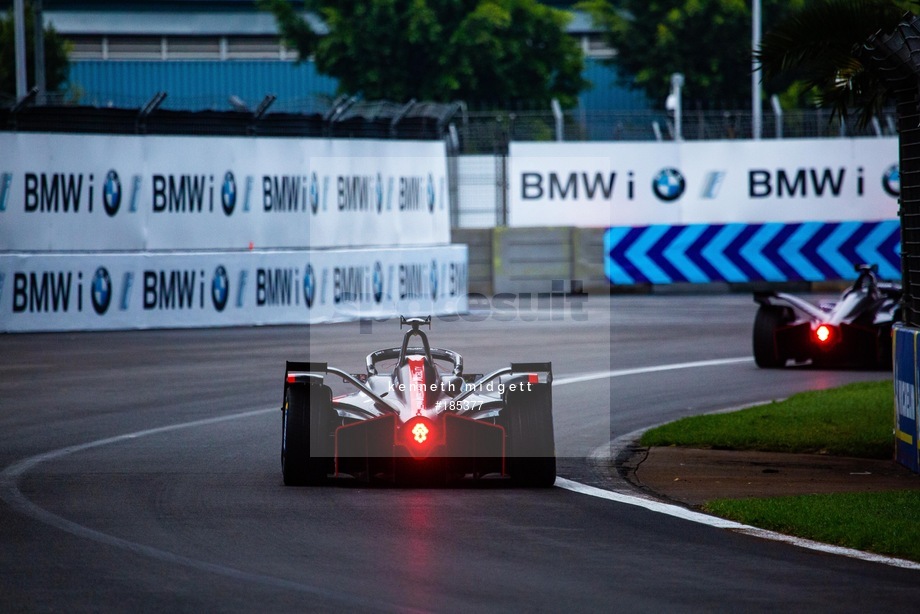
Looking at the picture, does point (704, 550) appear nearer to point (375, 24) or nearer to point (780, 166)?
point (780, 166)

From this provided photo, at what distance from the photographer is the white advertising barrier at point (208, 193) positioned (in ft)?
74.5

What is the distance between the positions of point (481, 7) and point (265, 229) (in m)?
26.1

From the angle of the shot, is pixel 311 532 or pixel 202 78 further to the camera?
pixel 202 78

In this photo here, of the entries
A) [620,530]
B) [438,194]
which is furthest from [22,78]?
[620,530]

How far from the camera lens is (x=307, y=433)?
30.8ft

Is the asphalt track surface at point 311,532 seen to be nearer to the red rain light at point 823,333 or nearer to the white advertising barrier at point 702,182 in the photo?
the red rain light at point 823,333

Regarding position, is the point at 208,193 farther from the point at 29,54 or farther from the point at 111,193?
the point at 29,54

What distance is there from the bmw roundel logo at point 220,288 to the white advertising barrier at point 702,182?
11.1 metres

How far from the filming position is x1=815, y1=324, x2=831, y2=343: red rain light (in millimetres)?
17625

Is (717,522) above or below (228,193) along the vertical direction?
below

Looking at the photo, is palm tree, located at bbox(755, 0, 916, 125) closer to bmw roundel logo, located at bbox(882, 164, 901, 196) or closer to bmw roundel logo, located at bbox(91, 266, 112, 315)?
bmw roundel logo, located at bbox(91, 266, 112, 315)

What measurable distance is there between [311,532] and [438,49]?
41.8 meters

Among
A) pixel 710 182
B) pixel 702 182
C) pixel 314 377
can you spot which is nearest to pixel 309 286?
pixel 702 182

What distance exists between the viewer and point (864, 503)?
873cm
